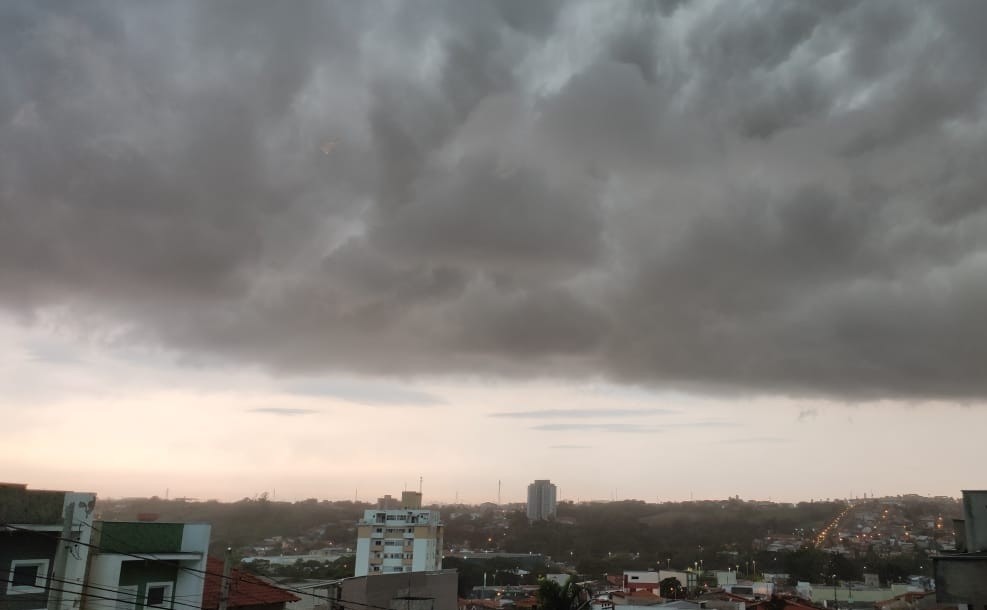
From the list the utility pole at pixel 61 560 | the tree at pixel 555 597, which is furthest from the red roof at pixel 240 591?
the tree at pixel 555 597

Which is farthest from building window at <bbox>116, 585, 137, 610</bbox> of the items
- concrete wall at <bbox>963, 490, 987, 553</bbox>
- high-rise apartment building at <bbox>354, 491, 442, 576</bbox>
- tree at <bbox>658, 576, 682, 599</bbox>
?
high-rise apartment building at <bbox>354, 491, 442, 576</bbox>

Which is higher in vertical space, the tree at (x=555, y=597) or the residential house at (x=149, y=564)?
the residential house at (x=149, y=564)

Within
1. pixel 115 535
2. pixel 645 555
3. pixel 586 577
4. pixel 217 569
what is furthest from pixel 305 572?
pixel 645 555

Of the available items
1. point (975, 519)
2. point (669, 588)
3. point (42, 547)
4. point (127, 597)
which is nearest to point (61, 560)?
point (42, 547)

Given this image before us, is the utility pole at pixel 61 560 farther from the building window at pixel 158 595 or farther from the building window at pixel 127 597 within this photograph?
the building window at pixel 158 595

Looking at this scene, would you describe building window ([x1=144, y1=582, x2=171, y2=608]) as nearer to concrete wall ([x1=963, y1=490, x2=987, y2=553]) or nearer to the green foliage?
concrete wall ([x1=963, y1=490, x2=987, y2=553])

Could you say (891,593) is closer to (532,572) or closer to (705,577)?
(705,577)
